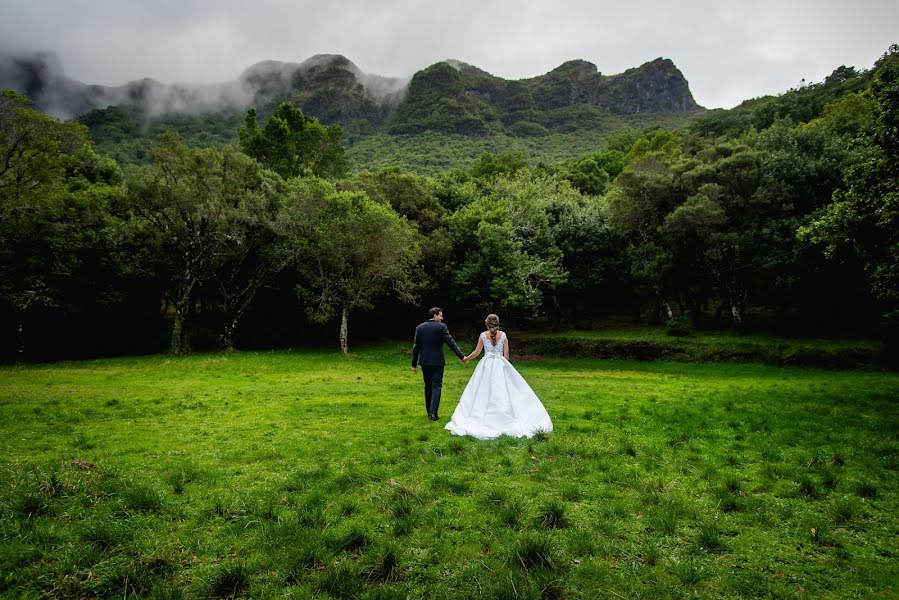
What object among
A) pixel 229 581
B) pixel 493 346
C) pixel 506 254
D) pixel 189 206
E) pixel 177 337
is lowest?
pixel 229 581

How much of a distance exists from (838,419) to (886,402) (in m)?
4.23

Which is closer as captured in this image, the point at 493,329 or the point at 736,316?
the point at 493,329

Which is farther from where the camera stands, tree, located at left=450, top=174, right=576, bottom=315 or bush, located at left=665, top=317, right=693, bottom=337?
tree, located at left=450, top=174, right=576, bottom=315

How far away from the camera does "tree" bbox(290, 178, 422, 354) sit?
31.8m

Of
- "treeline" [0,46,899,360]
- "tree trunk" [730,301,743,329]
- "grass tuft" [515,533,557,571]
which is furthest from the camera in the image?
"tree trunk" [730,301,743,329]

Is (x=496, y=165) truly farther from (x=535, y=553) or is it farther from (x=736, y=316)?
(x=535, y=553)

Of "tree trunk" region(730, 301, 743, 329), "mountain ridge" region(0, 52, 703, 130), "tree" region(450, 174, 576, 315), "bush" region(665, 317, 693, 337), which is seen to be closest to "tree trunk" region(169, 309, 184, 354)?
"tree" region(450, 174, 576, 315)

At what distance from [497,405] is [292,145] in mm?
60720

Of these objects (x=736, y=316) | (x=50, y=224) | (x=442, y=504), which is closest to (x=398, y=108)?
(x=50, y=224)

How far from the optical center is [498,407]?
33.4ft

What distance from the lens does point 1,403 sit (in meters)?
13.5

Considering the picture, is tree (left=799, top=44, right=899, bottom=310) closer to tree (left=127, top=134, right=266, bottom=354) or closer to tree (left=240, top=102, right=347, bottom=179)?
tree (left=127, top=134, right=266, bottom=354)

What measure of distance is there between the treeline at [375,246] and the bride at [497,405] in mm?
21742

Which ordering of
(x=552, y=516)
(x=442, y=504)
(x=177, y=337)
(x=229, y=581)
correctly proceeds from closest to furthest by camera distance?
(x=229, y=581)
(x=552, y=516)
(x=442, y=504)
(x=177, y=337)
